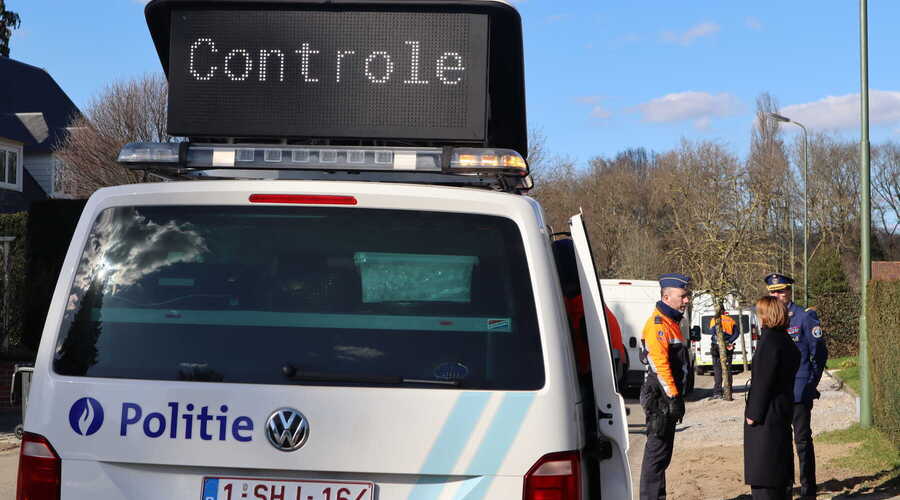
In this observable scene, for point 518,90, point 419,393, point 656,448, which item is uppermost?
point 518,90

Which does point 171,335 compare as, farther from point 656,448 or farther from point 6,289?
point 6,289

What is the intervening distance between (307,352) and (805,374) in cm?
658

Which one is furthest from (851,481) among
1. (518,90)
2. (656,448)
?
(518,90)

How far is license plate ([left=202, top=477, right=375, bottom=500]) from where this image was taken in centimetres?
339

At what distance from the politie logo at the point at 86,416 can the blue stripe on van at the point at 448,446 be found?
0.98 meters

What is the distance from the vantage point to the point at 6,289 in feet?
62.0

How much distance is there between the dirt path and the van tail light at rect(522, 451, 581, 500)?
696 cm

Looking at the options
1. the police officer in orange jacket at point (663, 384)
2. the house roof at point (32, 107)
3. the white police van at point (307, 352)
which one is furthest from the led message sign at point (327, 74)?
the house roof at point (32, 107)

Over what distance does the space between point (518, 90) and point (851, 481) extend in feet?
22.3

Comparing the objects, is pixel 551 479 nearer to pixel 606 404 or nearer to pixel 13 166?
pixel 606 404

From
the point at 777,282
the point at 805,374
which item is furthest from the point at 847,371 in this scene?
the point at 805,374

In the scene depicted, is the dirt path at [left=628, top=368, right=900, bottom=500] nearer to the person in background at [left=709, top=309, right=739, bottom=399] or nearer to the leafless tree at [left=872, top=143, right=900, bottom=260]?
the person in background at [left=709, top=309, right=739, bottom=399]

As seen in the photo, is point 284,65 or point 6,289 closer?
point 284,65

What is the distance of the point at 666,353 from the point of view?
27.1 feet
